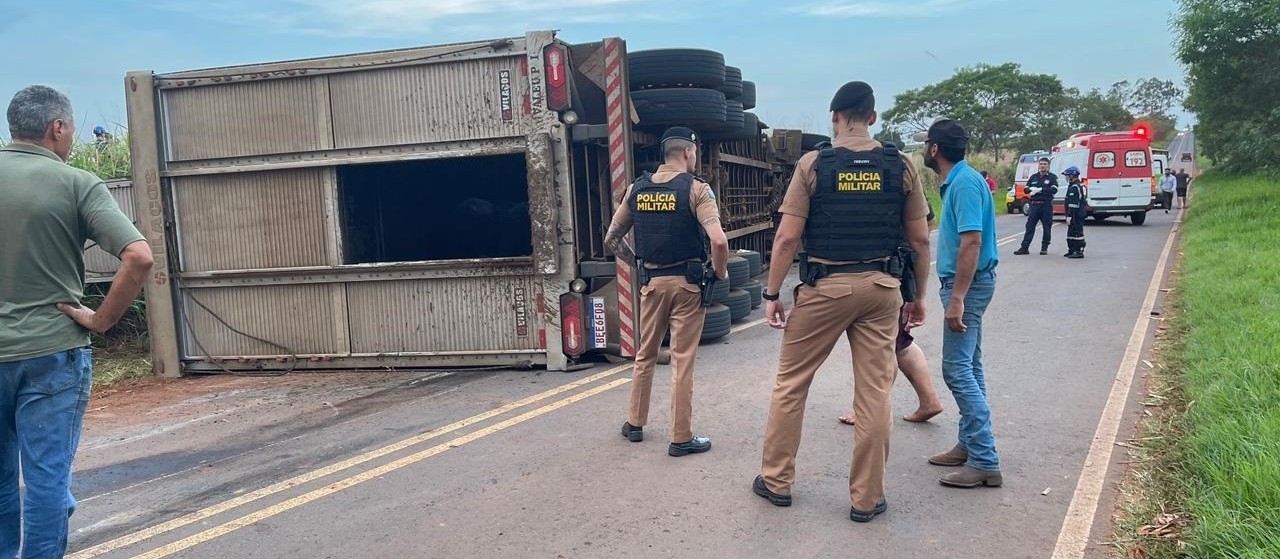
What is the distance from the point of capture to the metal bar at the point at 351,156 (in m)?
7.46

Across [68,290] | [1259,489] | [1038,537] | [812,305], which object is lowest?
[1038,537]

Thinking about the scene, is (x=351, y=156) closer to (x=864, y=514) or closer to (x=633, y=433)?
(x=633, y=433)

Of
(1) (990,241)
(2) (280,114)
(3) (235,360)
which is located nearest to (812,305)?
(1) (990,241)

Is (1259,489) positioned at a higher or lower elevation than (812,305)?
lower

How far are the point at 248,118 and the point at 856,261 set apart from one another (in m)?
5.89

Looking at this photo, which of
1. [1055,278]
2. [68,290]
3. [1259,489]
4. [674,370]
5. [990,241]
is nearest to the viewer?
[68,290]

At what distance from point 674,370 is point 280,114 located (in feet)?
14.9

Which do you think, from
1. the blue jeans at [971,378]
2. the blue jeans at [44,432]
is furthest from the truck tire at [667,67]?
the blue jeans at [44,432]

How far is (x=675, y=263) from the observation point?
528cm

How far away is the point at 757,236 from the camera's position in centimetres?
1477

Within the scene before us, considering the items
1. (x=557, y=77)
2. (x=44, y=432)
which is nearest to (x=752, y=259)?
(x=557, y=77)

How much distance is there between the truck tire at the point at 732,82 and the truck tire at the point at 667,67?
108cm

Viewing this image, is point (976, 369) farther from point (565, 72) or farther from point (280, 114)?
point (280, 114)

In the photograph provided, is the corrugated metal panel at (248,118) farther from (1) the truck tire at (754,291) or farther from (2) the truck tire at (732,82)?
(1) the truck tire at (754,291)
